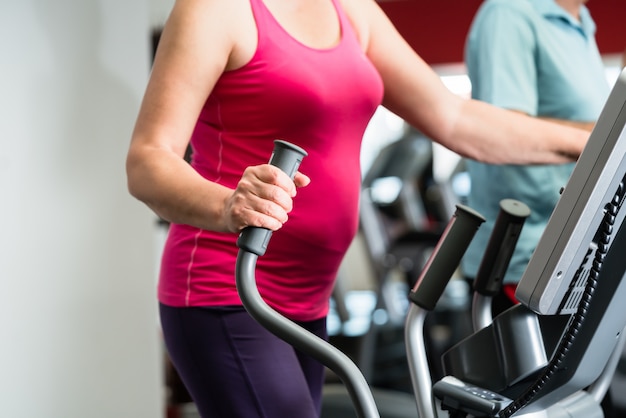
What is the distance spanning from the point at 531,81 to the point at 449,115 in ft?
1.11

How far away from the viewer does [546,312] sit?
1.04 metres

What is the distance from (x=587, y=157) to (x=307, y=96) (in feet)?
1.77

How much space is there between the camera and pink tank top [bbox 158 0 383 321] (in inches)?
55.8

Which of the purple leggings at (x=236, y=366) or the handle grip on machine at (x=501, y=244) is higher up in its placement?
the handle grip on machine at (x=501, y=244)

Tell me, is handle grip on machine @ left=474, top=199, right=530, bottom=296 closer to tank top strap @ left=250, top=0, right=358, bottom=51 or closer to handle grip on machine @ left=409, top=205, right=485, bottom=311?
handle grip on machine @ left=409, top=205, right=485, bottom=311

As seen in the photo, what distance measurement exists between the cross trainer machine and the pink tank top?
21cm

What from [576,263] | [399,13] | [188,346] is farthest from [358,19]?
[399,13]

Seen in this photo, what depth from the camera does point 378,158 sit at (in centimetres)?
587

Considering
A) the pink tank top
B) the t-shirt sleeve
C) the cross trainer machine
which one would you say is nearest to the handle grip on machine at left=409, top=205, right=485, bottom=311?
the cross trainer machine

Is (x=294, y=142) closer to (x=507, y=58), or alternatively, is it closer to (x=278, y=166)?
(x=278, y=166)

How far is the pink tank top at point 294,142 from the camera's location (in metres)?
1.42

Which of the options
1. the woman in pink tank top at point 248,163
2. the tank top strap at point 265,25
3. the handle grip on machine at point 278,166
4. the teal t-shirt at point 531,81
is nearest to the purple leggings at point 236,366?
the woman in pink tank top at point 248,163

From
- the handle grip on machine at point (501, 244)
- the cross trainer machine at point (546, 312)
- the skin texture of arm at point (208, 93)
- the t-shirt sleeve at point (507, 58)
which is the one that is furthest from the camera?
the t-shirt sleeve at point (507, 58)

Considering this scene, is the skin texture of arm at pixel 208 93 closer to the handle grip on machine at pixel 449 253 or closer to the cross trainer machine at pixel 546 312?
the cross trainer machine at pixel 546 312
